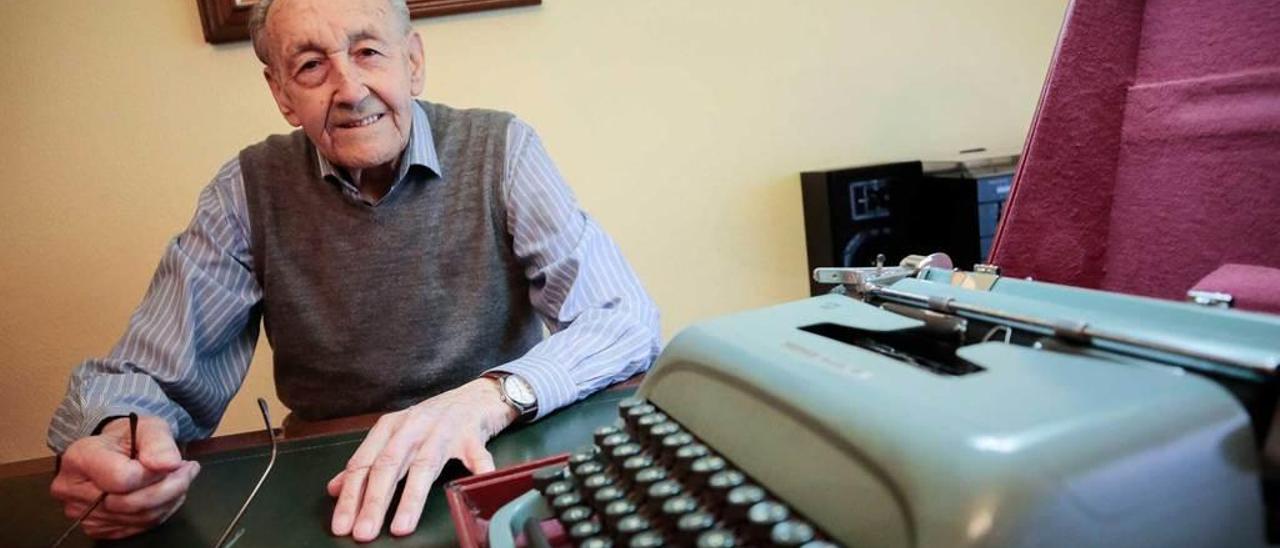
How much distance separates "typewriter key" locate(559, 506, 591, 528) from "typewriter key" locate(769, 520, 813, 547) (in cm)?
22

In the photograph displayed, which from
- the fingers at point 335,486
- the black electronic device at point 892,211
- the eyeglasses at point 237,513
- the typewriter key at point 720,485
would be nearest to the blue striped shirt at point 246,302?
the eyeglasses at point 237,513

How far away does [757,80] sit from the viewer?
2.31 metres

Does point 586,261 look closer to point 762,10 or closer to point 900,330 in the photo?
point 900,330

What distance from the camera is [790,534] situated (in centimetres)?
55

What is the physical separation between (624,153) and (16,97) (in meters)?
1.49

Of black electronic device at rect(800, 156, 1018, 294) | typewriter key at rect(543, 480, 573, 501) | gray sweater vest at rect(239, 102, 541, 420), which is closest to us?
typewriter key at rect(543, 480, 573, 501)

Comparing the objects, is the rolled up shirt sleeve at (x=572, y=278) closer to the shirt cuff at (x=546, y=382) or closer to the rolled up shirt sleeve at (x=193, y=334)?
the shirt cuff at (x=546, y=382)

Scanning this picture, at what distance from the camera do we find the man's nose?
1.40m

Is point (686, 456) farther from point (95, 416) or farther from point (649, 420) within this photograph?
point (95, 416)

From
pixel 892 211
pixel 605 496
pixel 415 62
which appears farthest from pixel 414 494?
pixel 892 211

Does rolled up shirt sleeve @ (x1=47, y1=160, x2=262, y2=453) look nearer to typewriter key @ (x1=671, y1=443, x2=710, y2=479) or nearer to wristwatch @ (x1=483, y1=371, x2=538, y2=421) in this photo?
wristwatch @ (x1=483, y1=371, x2=538, y2=421)

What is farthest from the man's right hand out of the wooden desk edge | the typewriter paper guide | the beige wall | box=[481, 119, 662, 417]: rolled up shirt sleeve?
the beige wall

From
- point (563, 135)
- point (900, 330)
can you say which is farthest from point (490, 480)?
point (563, 135)

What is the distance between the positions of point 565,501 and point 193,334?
3.06 feet
